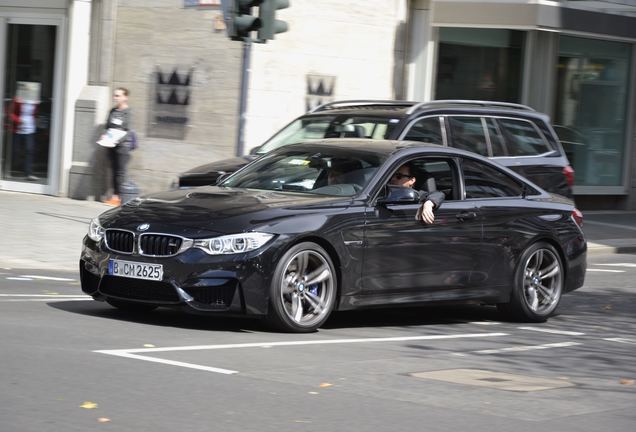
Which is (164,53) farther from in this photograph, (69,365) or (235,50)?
(69,365)

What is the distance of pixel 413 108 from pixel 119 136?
729 centimetres

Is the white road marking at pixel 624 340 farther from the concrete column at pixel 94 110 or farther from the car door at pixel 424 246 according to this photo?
the concrete column at pixel 94 110

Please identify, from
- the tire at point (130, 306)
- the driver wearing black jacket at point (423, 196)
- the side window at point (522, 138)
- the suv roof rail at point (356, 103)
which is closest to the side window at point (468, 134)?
the side window at point (522, 138)

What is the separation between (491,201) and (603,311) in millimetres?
2261

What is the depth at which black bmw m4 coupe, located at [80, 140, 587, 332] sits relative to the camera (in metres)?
9.03

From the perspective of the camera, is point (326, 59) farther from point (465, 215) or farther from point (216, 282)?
point (216, 282)

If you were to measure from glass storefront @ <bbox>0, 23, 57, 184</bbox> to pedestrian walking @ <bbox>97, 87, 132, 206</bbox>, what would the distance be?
6.12ft

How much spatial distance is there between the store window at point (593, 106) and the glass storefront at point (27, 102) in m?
9.86

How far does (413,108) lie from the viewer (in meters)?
14.2

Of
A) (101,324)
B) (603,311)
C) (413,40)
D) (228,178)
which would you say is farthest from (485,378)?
(413,40)

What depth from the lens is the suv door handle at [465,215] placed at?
10594 mm

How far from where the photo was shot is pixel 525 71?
24.9 metres

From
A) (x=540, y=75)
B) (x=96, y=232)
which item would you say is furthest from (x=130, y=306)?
(x=540, y=75)

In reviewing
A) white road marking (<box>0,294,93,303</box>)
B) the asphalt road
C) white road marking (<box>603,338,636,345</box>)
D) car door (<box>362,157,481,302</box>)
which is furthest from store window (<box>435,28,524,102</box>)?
white road marking (<box>0,294,93,303</box>)
